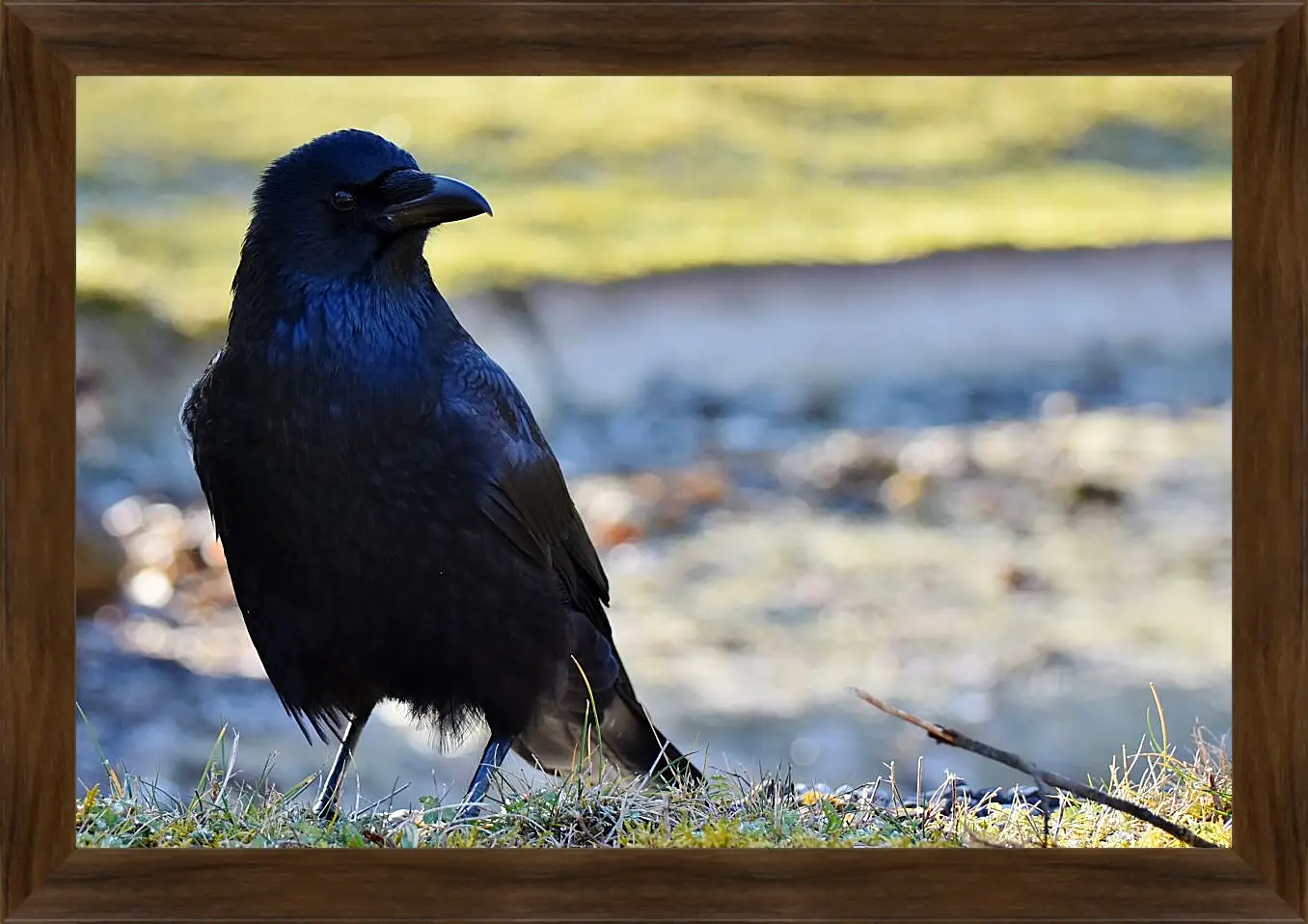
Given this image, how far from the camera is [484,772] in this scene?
358 centimetres

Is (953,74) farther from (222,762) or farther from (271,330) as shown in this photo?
(222,762)

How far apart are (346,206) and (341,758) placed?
140 centimetres

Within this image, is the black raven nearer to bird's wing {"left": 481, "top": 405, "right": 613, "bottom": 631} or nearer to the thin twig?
bird's wing {"left": 481, "top": 405, "right": 613, "bottom": 631}

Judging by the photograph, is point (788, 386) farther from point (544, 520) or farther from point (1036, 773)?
point (1036, 773)

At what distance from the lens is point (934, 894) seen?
9.33 ft

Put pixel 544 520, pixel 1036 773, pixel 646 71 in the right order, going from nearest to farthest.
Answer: pixel 1036 773 < pixel 646 71 < pixel 544 520

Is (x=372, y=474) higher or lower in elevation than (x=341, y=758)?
higher

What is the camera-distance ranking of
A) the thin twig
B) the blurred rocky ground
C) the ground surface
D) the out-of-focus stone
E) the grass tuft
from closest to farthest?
the thin twig < the grass tuft < the blurred rocky ground < the ground surface < the out-of-focus stone

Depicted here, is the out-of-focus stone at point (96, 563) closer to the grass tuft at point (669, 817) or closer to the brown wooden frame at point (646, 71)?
the grass tuft at point (669, 817)

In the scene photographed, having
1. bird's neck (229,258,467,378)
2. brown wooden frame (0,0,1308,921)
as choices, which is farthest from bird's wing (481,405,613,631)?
brown wooden frame (0,0,1308,921)

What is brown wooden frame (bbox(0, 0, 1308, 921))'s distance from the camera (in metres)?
2.86

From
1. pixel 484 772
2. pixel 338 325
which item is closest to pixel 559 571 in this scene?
pixel 484 772

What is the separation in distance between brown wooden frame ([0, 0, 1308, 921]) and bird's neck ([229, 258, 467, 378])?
566mm

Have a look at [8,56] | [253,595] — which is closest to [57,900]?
[253,595]
